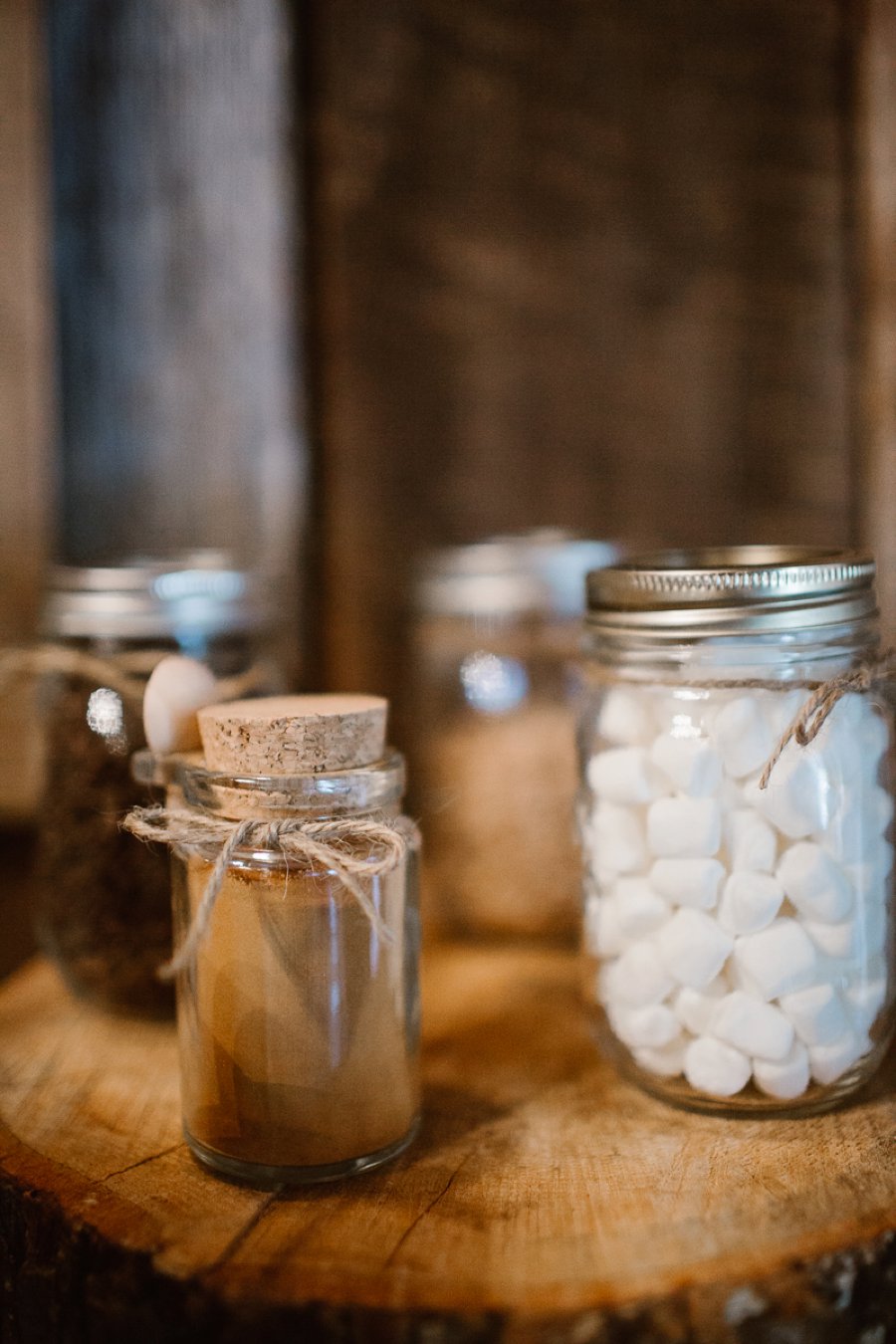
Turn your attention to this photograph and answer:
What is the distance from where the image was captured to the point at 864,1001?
65 cm

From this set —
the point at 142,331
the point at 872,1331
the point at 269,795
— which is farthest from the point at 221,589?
the point at 872,1331

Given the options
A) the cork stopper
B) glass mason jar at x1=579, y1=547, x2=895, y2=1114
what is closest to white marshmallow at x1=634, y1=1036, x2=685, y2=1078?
glass mason jar at x1=579, y1=547, x2=895, y2=1114

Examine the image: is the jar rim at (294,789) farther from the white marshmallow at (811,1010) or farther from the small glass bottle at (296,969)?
the white marshmallow at (811,1010)

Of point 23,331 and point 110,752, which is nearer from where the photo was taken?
point 110,752

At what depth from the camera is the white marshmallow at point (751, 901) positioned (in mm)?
606

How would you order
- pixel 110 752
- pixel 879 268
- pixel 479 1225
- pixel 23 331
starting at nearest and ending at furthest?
pixel 479 1225 → pixel 110 752 → pixel 879 268 → pixel 23 331

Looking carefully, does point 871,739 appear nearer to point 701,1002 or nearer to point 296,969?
point 701,1002

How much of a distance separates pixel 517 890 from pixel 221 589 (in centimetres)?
34

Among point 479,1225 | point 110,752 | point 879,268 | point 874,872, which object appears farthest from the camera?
point 879,268

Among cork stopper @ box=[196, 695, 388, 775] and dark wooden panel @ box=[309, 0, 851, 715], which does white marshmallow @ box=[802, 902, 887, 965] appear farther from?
dark wooden panel @ box=[309, 0, 851, 715]

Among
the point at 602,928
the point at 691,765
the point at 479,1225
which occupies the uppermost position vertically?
the point at 691,765

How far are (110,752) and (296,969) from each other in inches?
10.0

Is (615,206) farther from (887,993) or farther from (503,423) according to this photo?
(887,993)

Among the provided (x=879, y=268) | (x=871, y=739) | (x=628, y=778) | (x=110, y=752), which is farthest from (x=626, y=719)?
(x=879, y=268)
